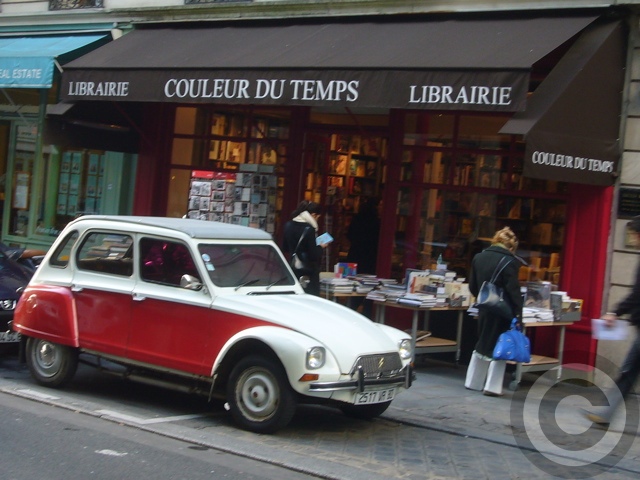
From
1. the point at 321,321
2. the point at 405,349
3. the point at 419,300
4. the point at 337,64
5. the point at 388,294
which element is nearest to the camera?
the point at 321,321

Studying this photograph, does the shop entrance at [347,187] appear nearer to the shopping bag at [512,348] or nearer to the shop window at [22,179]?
the shopping bag at [512,348]

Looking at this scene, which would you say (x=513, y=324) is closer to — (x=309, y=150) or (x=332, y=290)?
(x=332, y=290)

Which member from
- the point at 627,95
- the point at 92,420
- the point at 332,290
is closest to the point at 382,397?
the point at 92,420

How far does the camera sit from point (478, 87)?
10.3m

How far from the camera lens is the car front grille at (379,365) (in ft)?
25.2

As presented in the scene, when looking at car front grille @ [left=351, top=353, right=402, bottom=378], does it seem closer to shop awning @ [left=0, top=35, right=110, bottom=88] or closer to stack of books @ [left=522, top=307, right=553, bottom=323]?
stack of books @ [left=522, top=307, right=553, bottom=323]

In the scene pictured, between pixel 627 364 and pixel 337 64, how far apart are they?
5.37 metres

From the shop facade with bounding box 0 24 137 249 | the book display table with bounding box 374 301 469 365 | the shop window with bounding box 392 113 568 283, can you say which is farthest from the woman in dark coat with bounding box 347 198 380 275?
the shop facade with bounding box 0 24 137 249

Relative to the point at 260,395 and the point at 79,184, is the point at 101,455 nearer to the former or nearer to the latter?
the point at 260,395

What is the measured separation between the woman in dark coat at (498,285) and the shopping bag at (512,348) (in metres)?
0.22

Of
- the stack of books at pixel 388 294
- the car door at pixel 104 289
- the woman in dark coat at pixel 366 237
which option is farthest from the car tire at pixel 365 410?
the woman in dark coat at pixel 366 237

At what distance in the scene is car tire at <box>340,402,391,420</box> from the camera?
8477 millimetres

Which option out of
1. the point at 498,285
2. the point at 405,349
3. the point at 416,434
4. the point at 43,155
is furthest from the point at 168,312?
the point at 43,155

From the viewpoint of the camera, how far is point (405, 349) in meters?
8.38
